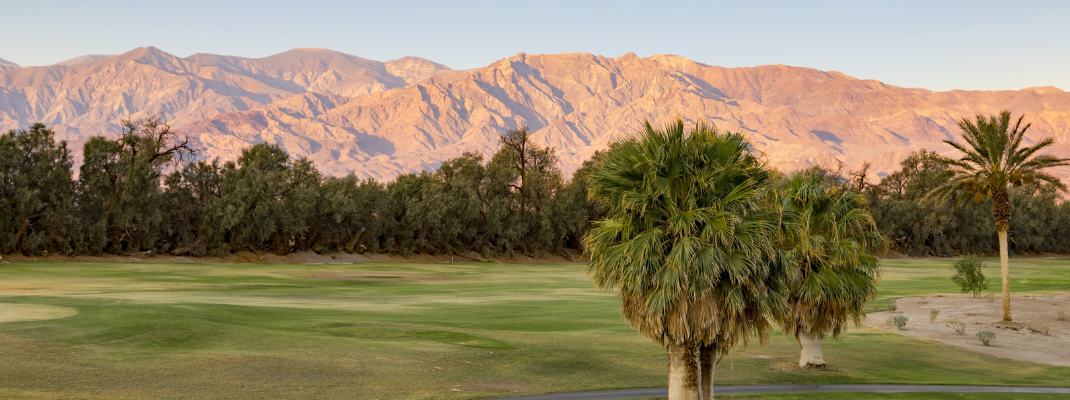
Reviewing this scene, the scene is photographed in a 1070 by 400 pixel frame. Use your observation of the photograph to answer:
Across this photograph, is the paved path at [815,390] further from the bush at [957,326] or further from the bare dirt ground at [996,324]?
the bush at [957,326]

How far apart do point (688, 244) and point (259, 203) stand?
304 feet

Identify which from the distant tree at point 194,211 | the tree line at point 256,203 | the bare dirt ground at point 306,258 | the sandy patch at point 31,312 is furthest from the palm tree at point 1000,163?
the distant tree at point 194,211

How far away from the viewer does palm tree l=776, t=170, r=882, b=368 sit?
34.7 metres

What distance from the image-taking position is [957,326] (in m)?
50.0

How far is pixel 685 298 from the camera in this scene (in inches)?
996

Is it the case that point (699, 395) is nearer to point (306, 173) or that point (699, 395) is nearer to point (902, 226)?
point (306, 173)

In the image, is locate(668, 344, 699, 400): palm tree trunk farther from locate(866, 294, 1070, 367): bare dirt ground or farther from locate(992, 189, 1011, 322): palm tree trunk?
locate(992, 189, 1011, 322): palm tree trunk

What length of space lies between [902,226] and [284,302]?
154 metres

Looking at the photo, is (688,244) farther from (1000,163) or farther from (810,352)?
(1000,163)

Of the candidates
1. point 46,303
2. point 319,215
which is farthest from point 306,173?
point 46,303

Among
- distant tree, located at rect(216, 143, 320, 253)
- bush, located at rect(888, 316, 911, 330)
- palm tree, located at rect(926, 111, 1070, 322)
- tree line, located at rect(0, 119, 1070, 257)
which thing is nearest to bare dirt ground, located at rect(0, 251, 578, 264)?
tree line, located at rect(0, 119, 1070, 257)

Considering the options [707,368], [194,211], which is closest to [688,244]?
[707,368]

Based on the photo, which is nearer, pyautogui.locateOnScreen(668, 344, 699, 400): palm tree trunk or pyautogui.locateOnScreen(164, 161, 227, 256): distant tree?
pyautogui.locateOnScreen(668, 344, 699, 400): palm tree trunk

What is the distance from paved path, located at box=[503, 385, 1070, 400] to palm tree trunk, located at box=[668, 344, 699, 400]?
13.1 ft
